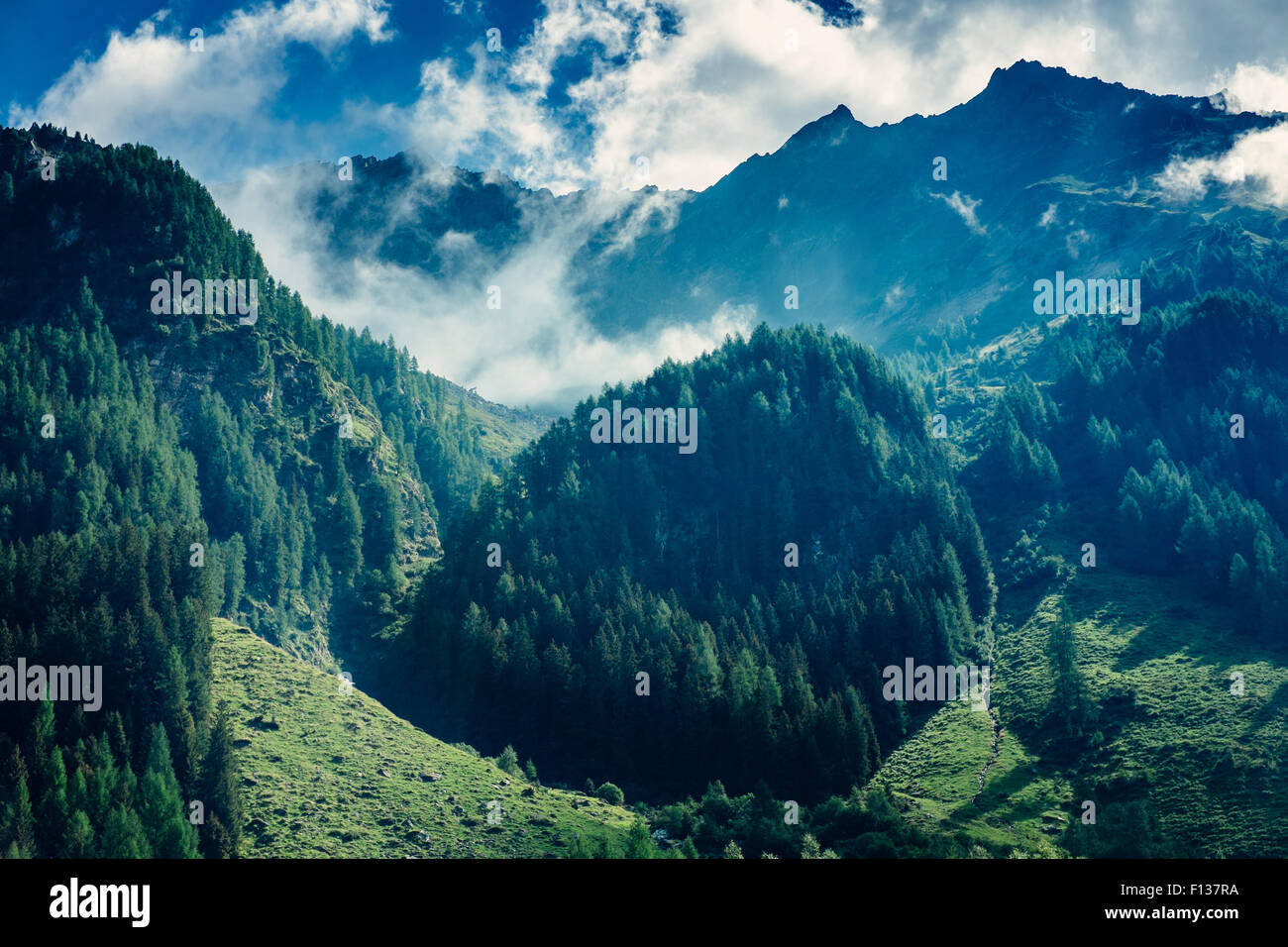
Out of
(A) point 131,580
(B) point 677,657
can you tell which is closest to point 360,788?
A: (A) point 131,580

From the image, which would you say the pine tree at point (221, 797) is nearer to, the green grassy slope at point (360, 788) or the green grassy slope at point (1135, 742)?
the green grassy slope at point (360, 788)

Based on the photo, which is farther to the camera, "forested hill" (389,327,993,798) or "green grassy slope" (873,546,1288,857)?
"forested hill" (389,327,993,798)

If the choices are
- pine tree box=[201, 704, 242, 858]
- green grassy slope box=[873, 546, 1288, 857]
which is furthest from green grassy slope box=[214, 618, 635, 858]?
green grassy slope box=[873, 546, 1288, 857]

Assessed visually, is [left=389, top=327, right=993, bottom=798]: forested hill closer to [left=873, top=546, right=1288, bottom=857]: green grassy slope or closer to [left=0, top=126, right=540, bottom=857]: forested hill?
[left=873, top=546, right=1288, bottom=857]: green grassy slope

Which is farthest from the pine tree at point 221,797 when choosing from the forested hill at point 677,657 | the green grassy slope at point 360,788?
the forested hill at point 677,657

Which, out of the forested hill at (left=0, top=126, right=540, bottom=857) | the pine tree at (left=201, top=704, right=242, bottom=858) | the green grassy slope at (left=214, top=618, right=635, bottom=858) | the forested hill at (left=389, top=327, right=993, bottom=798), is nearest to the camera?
the pine tree at (left=201, top=704, right=242, bottom=858)

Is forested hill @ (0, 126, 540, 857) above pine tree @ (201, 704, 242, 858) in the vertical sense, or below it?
above
